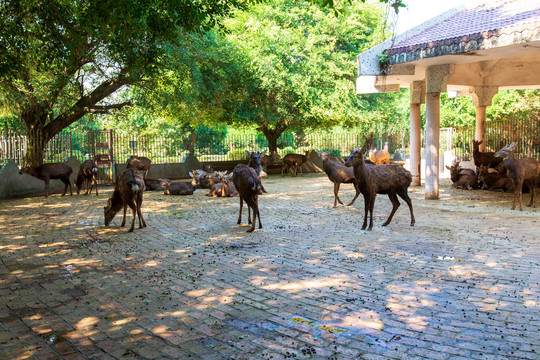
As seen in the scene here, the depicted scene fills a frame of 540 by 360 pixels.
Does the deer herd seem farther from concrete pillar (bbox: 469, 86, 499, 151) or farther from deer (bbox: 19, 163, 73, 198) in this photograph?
concrete pillar (bbox: 469, 86, 499, 151)

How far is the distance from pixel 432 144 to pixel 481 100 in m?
6.63

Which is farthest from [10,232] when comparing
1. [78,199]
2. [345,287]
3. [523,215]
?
[523,215]

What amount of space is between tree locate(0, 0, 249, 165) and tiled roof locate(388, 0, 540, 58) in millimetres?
5398

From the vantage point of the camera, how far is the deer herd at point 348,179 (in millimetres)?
9594

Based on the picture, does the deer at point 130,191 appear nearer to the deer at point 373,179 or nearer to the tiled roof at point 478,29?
the deer at point 373,179

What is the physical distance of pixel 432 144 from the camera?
1449 centimetres

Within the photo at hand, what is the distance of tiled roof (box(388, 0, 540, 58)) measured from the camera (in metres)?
11.4

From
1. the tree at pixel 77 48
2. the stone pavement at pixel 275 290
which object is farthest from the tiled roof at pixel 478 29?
the tree at pixel 77 48

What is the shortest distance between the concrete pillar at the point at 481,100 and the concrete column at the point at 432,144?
6.11 metres

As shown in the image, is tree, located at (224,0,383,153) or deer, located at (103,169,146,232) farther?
tree, located at (224,0,383,153)

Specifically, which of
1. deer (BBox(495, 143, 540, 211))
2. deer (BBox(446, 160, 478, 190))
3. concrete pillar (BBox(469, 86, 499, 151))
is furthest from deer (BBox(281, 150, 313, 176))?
deer (BBox(495, 143, 540, 211))

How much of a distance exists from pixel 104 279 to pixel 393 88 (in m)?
15.3

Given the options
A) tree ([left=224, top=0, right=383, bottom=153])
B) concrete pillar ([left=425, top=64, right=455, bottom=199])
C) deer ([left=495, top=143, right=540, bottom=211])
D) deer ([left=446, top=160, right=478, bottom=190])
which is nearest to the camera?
deer ([left=495, top=143, right=540, bottom=211])

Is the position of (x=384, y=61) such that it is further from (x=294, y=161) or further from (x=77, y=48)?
(x=294, y=161)
